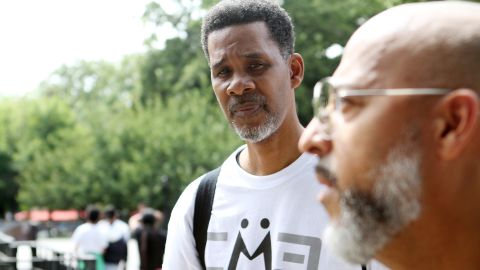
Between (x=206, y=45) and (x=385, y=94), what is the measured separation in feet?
6.16

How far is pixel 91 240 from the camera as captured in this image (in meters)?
12.2

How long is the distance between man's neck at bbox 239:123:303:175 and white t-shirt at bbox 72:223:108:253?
949 centimetres

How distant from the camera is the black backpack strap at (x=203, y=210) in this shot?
2.90 metres

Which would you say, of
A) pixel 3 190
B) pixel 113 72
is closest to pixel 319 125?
pixel 113 72

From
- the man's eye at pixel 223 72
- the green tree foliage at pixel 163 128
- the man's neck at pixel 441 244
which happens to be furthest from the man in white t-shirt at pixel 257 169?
the green tree foliage at pixel 163 128

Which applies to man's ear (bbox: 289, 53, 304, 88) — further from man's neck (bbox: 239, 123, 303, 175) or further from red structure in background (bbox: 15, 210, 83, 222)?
red structure in background (bbox: 15, 210, 83, 222)

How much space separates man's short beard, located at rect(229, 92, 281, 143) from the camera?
2.90m

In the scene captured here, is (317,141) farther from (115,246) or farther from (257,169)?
(115,246)

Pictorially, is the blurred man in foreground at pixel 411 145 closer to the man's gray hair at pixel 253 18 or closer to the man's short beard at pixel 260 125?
the man's short beard at pixel 260 125

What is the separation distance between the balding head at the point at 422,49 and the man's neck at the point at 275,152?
140 cm

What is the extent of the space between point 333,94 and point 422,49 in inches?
7.9

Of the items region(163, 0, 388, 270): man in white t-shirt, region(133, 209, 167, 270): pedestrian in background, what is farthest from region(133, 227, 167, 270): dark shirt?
region(163, 0, 388, 270): man in white t-shirt

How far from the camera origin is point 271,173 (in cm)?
291

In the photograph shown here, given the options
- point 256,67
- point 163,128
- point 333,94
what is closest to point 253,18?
point 256,67
